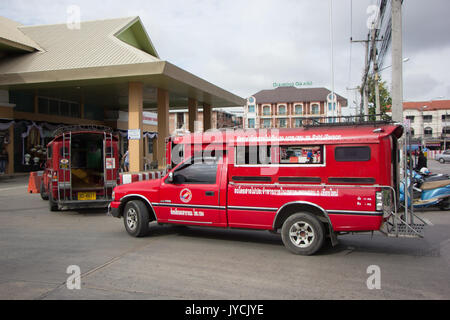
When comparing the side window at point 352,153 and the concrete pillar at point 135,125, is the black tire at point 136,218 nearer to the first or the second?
the side window at point 352,153

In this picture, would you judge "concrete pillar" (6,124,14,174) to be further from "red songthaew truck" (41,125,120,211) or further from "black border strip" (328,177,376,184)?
"black border strip" (328,177,376,184)

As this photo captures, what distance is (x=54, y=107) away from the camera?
26.5 metres

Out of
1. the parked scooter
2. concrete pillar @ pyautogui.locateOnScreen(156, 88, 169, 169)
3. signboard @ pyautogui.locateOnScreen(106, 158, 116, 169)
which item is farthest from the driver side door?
concrete pillar @ pyautogui.locateOnScreen(156, 88, 169, 169)

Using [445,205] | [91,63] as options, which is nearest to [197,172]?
[445,205]

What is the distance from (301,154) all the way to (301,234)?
1.35 metres

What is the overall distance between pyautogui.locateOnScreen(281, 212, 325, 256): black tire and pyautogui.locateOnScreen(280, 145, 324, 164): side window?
35.2 inches

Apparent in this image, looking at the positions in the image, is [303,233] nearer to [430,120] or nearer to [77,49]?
[77,49]

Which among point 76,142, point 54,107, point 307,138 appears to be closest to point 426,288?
point 307,138

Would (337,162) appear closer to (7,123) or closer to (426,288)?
(426,288)

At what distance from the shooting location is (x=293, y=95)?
283 ft

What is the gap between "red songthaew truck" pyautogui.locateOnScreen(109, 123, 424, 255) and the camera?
5941 mm

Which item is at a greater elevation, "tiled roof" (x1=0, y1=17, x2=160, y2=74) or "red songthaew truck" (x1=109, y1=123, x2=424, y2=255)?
"tiled roof" (x1=0, y1=17, x2=160, y2=74)

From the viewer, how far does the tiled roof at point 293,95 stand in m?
83.7

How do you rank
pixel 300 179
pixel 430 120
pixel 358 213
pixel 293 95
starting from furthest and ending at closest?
pixel 293 95
pixel 430 120
pixel 300 179
pixel 358 213
